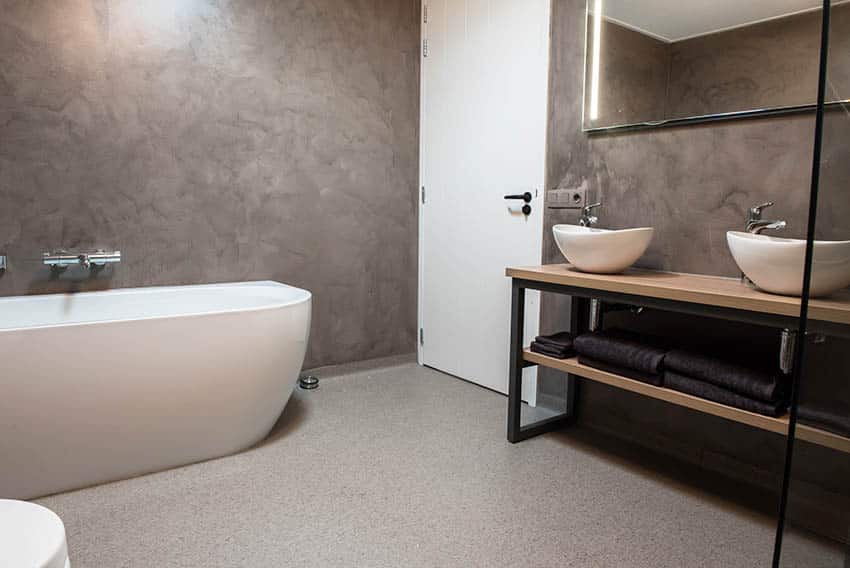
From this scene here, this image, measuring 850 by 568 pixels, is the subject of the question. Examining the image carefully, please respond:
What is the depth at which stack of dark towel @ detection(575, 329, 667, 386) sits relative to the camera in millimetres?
1820

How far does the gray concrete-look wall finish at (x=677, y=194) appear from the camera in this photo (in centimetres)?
183

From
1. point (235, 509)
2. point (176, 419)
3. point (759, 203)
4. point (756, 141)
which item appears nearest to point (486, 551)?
point (235, 509)

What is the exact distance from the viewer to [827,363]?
90 cm

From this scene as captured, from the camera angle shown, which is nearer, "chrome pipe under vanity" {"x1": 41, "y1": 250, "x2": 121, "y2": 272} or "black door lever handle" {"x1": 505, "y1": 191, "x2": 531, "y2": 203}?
"chrome pipe under vanity" {"x1": 41, "y1": 250, "x2": 121, "y2": 272}

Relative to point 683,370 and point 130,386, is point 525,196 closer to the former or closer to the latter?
point 683,370

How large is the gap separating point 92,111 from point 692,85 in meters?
2.47

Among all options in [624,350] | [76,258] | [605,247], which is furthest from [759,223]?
[76,258]

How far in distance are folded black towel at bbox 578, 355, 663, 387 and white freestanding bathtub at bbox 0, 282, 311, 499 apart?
1126mm

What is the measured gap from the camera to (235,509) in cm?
179

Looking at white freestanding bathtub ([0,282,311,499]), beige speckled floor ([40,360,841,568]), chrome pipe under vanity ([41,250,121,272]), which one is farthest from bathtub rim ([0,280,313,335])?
beige speckled floor ([40,360,841,568])

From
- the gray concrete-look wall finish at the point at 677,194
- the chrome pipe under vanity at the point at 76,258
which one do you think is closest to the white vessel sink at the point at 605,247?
the gray concrete-look wall finish at the point at 677,194

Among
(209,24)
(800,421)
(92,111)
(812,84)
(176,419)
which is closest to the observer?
(800,421)

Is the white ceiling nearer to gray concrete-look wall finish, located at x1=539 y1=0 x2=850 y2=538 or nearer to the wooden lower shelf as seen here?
gray concrete-look wall finish, located at x1=539 y1=0 x2=850 y2=538

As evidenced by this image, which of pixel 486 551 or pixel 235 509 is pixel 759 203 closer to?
pixel 486 551
